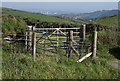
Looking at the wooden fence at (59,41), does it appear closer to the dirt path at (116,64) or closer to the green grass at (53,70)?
the green grass at (53,70)

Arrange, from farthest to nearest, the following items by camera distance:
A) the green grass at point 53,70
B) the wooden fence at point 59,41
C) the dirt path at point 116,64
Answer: the dirt path at point 116,64 → the wooden fence at point 59,41 → the green grass at point 53,70

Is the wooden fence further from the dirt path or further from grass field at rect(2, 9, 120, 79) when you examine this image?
the dirt path

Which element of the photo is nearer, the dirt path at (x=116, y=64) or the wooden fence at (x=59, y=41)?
the wooden fence at (x=59, y=41)

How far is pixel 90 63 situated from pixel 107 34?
6160 millimetres

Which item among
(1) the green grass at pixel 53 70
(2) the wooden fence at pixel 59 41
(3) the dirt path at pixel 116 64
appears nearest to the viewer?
(1) the green grass at pixel 53 70

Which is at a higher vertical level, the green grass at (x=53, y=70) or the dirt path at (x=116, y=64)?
the green grass at (x=53, y=70)

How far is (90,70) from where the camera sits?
263 inches

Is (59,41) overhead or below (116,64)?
overhead

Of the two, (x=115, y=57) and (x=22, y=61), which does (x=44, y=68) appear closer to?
(x=22, y=61)

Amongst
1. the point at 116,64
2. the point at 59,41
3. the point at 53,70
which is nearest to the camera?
the point at 53,70

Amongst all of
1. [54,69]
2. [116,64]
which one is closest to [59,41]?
[116,64]

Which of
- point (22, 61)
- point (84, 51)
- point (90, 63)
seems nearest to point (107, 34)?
point (84, 51)

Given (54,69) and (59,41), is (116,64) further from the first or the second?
(54,69)

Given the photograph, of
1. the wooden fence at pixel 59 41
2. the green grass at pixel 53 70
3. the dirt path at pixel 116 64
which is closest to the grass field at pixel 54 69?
the green grass at pixel 53 70
